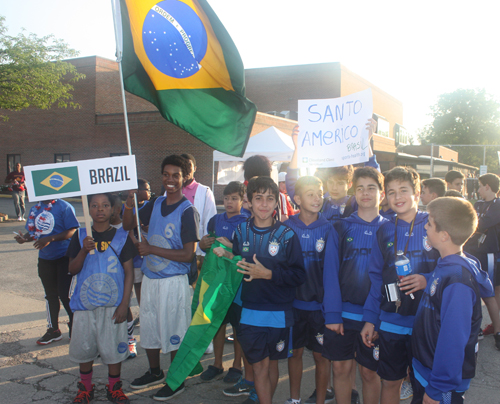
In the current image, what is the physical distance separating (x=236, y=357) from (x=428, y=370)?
7.11 ft

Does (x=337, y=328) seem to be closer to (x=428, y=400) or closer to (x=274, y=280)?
(x=274, y=280)

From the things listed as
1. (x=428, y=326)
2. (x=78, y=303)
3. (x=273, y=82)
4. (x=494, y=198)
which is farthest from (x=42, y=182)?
(x=273, y=82)

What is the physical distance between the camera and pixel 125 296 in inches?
139

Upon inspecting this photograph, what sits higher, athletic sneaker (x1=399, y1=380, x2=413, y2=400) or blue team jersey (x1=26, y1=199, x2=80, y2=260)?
blue team jersey (x1=26, y1=199, x2=80, y2=260)

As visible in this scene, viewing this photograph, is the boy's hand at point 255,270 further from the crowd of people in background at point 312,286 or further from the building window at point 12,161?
the building window at point 12,161

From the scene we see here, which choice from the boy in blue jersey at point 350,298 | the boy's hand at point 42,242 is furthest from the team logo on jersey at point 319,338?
the boy's hand at point 42,242

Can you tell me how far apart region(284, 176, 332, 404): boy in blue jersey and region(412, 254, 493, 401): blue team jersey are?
3.30ft

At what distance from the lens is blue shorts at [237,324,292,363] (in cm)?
310

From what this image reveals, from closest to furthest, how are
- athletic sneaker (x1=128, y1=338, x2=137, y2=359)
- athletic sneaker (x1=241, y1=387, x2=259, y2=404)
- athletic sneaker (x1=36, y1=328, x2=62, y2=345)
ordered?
athletic sneaker (x1=241, y1=387, x2=259, y2=404) → athletic sneaker (x1=128, y1=338, x2=137, y2=359) → athletic sneaker (x1=36, y1=328, x2=62, y2=345)

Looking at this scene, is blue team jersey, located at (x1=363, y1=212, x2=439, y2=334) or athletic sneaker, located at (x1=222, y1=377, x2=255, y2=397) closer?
blue team jersey, located at (x1=363, y1=212, x2=439, y2=334)

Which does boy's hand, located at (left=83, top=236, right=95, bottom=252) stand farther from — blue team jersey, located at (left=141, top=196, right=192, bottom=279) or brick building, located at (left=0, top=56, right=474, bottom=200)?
brick building, located at (left=0, top=56, right=474, bottom=200)

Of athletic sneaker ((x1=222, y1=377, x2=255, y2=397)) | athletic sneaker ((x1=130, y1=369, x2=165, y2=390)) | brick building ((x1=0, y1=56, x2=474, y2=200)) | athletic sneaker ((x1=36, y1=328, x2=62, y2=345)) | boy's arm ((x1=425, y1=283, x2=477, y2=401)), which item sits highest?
brick building ((x1=0, y1=56, x2=474, y2=200))

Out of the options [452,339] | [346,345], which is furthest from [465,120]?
[452,339]

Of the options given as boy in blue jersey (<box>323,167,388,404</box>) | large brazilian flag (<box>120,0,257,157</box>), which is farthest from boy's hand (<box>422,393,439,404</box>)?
large brazilian flag (<box>120,0,257,157</box>)
